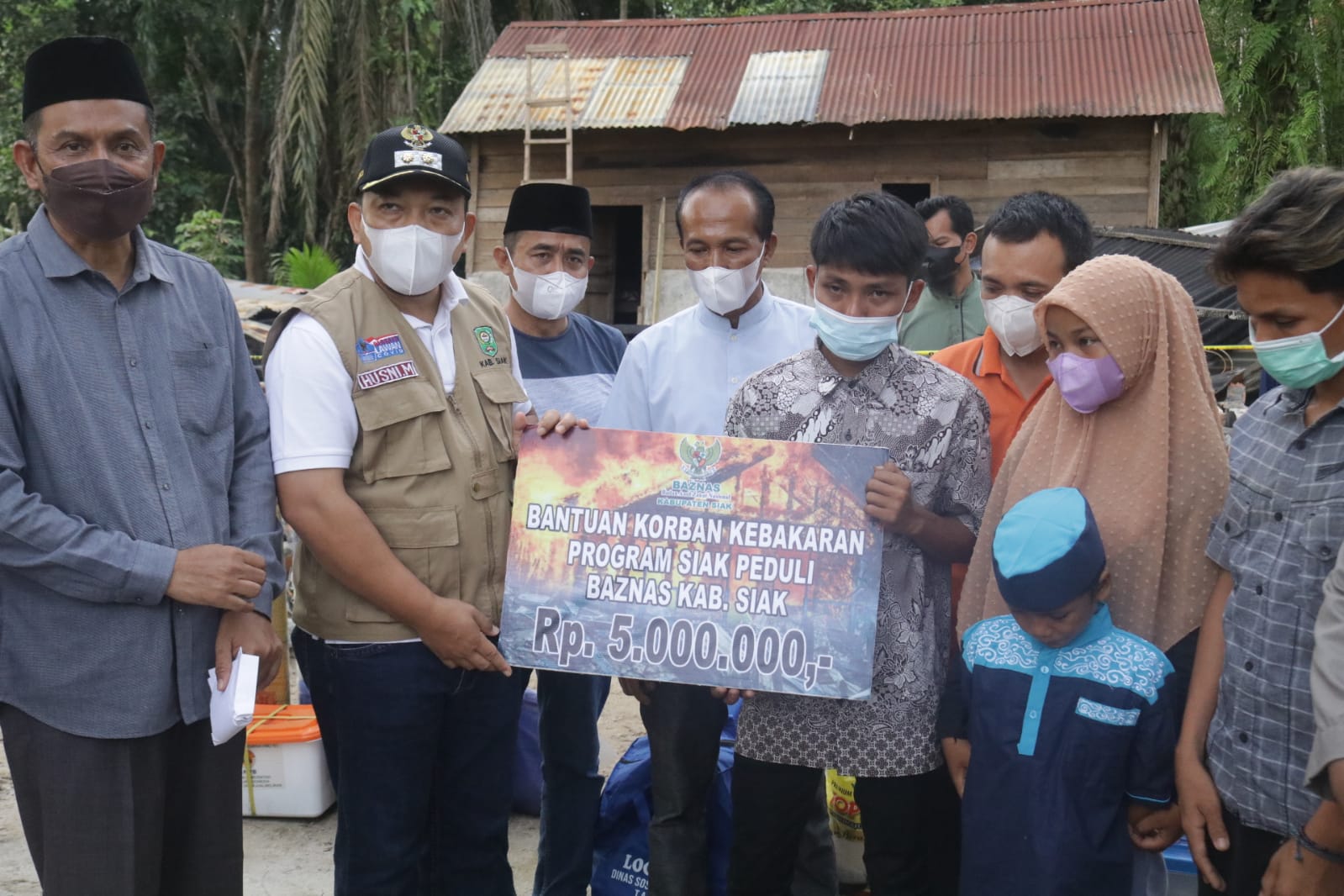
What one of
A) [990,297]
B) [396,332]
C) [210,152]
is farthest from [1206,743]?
[210,152]

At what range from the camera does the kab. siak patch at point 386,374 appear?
2.49 m

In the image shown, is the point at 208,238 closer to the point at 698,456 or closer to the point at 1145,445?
the point at 698,456

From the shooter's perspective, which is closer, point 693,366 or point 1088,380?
point 1088,380

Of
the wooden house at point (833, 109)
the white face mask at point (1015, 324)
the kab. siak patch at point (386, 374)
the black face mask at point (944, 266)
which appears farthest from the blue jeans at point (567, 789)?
the wooden house at point (833, 109)

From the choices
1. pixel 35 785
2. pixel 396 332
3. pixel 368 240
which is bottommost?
pixel 35 785

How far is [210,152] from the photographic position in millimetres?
22016

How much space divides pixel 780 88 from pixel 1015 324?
11106 mm

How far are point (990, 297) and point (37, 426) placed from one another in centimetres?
232

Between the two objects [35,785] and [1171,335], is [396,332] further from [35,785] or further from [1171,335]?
[1171,335]

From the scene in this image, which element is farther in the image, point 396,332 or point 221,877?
point 396,332

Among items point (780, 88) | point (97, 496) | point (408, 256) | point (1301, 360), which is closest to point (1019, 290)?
point (1301, 360)

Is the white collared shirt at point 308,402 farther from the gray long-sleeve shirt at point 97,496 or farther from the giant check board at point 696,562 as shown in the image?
the giant check board at point 696,562

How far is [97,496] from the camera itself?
2195 mm

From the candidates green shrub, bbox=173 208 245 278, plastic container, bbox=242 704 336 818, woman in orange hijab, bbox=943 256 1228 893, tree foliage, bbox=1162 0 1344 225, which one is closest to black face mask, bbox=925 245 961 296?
woman in orange hijab, bbox=943 256 1228 893
